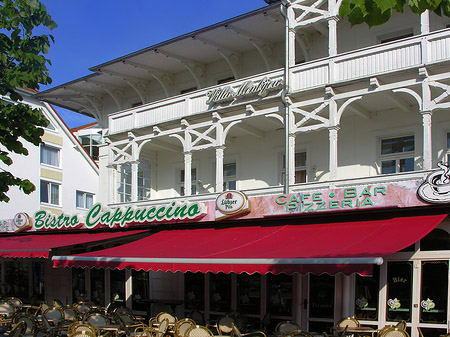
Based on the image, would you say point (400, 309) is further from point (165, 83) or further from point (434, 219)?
point (165, 83)

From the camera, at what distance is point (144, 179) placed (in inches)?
902

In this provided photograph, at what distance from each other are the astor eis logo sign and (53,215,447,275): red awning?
51 centimetres

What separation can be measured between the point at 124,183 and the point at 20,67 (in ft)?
35.8

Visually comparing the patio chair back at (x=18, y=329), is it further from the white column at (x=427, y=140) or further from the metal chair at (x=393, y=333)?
the white column at (x=427, y=140)

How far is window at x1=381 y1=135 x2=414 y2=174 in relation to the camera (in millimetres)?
16422

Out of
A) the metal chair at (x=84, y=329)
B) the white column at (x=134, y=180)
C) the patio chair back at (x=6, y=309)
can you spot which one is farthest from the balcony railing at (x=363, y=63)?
the metal chair at (x=84, y=329)

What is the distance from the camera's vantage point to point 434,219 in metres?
→ 13.0

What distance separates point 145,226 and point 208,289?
3018 mm

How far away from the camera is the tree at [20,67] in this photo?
483 inches

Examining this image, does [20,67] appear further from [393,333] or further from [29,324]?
[393,333]

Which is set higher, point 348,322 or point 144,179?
point 144,179

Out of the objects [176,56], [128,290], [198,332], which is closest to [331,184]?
[198,332]

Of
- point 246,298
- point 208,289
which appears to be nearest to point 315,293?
point 246,298

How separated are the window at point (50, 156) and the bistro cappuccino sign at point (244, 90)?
2127 cm
